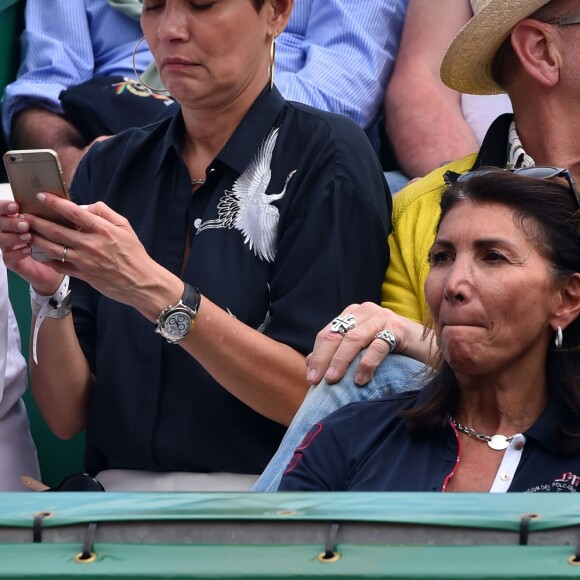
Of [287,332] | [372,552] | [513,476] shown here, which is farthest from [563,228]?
[372,552]

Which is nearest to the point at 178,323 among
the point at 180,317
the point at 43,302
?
the point at 180,317

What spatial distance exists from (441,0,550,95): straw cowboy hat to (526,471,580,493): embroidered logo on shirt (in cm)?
112

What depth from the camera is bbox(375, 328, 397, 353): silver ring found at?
2242mm

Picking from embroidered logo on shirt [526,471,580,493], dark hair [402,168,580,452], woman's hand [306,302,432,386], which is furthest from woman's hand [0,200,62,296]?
embroidered logo on shirt [526,471,580,493]

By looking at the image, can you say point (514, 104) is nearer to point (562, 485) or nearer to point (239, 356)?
point (239, 356)

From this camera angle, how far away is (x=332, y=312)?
2.47 m

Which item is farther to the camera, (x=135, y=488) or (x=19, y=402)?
(x=19, y=402)

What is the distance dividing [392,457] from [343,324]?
36cm

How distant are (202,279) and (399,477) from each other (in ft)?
2.34

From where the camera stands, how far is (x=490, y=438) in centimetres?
199

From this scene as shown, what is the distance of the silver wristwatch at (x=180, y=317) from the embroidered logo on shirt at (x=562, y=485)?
72cm

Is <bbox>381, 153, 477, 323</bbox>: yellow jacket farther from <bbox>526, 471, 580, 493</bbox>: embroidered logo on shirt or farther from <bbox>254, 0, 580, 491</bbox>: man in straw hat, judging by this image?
<bbox>526, 471, 580, 493</bbox>: embroidered logo on shirt

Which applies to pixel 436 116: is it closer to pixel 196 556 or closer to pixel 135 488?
pixel 135 488

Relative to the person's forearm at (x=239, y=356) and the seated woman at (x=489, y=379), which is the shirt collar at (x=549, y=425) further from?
the person's forearm at (x=239, y=356)
